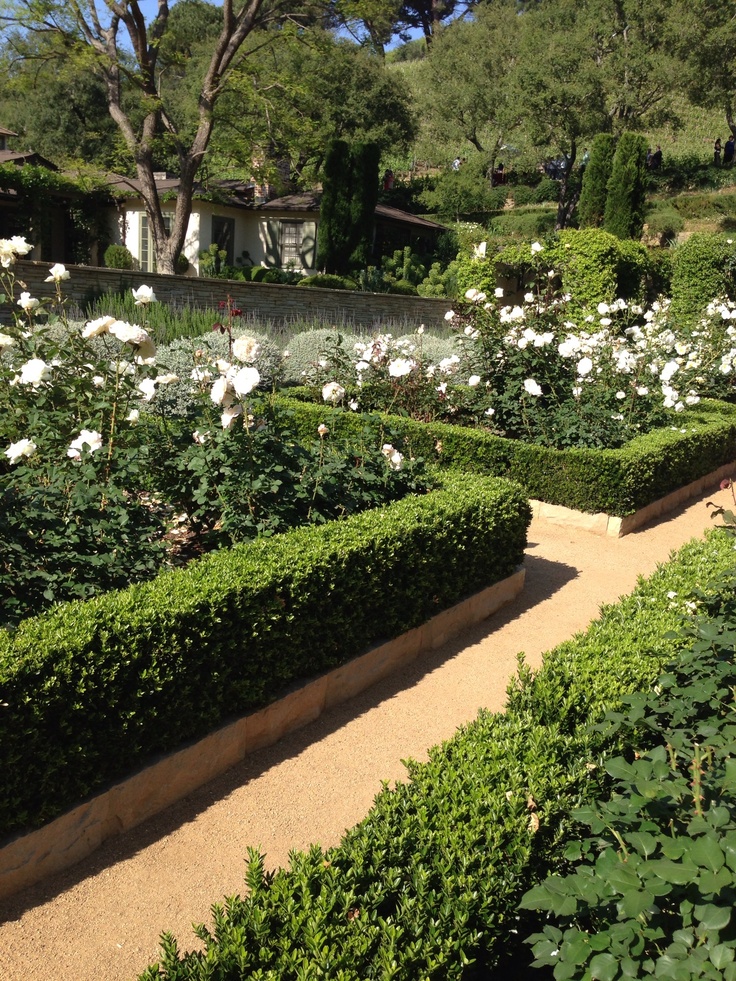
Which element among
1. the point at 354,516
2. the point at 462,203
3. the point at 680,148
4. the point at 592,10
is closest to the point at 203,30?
the point at 462,203

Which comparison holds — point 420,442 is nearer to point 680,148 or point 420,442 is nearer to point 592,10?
point 592,10

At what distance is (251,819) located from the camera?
10.1 ft

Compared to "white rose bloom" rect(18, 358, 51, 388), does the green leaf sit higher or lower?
lower

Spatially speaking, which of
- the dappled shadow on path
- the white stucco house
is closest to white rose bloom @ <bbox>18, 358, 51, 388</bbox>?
the dappled shadow on path

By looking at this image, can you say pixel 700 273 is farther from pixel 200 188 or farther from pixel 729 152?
pixel 729 152

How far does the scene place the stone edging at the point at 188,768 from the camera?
2666 millimetres

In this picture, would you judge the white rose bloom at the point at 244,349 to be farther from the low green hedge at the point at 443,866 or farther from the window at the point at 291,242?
the window at the point at 291,242

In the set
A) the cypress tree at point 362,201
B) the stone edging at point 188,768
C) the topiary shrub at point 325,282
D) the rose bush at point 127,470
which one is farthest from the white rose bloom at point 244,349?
the cypress tree at point 362,201

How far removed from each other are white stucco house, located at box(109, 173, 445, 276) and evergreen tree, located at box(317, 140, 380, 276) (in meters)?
1.38

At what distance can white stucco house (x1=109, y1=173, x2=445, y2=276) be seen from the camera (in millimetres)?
23531

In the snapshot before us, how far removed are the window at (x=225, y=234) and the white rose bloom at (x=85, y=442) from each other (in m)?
22.5

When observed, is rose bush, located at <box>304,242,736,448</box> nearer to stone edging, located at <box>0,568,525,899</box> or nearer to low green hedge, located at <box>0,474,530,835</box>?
low green hedge, located at <box>0,474,530,835</box>

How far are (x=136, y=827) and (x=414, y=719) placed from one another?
140 cm

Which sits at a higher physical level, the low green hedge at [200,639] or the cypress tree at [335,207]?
the cypress tree at [335,207]
